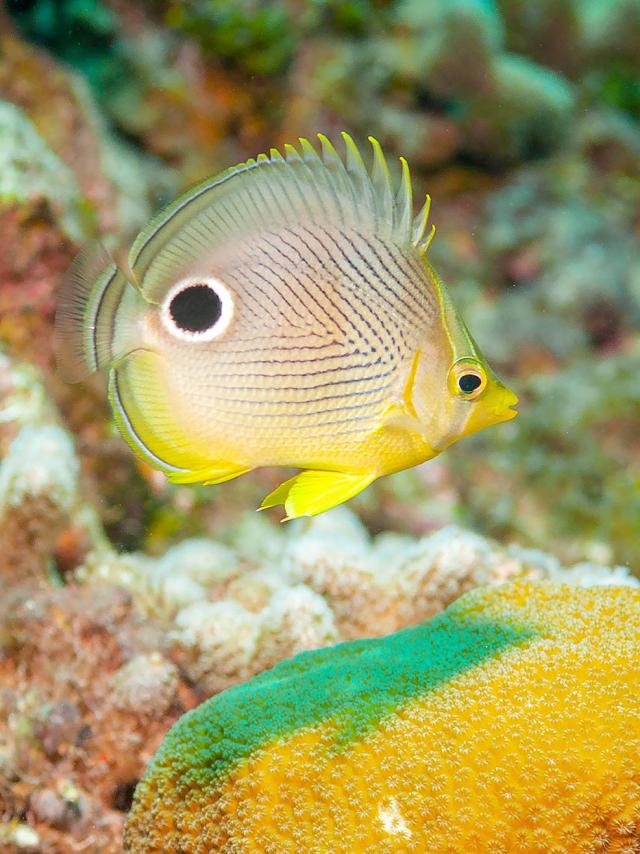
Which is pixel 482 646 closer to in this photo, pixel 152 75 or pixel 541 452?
pixel 541 452

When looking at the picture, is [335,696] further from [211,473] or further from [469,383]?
[469,383]

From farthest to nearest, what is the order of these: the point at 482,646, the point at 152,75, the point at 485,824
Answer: the point at 152,75
the point at 482,646
the point at 485,824

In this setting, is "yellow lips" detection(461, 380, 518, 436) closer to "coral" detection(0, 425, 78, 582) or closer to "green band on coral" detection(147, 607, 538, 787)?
"green band on coral" detection(147, 607, 538, 787)

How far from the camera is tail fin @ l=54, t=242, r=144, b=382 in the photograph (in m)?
1.57

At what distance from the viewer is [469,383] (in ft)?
5.34

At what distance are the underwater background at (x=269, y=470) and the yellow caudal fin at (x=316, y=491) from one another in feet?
4.35

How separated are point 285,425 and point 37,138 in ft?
11.3

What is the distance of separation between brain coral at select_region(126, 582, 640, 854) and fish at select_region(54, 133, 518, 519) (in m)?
0.71

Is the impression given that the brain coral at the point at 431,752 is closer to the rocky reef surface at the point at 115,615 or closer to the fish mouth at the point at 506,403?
the rocky reef surface at the point at 115,615

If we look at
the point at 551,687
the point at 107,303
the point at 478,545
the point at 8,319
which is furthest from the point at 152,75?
the point at 551,687

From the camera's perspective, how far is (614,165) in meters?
7.27

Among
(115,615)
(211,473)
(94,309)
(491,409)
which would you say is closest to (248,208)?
(94,309)

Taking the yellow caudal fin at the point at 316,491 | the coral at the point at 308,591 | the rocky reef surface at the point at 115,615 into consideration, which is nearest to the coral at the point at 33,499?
the rocky reef surface at the point at 115,615

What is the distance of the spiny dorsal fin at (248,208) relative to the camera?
1.55 metres
